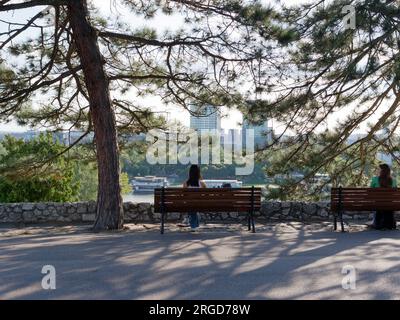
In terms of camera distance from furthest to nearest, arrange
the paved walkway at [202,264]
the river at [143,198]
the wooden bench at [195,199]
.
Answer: the river at [143,198] < the wooden bench at [195,199] < the paved walkway at [202,264]

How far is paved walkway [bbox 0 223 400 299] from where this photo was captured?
6023 mm

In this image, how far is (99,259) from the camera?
305 inches

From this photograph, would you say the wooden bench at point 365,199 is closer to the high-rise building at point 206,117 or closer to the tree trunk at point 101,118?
the high-rise building at point 206,117

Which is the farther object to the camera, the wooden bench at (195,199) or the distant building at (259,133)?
the distant building at (259,133)

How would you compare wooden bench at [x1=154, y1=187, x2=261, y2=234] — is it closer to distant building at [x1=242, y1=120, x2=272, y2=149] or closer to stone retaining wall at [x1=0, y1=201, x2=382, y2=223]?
stone retaining wall at [x1=0, y1=201, x2=382, y2=223]

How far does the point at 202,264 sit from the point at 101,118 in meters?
5.17

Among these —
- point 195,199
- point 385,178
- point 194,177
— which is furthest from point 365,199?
point 194,177

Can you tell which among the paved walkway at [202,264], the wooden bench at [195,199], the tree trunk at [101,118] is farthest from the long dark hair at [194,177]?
the tree trunk at [101,118]

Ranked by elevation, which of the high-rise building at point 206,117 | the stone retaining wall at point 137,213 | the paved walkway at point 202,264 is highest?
the high-rise building at point 206,117

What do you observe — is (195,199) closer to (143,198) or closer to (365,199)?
(365,199)

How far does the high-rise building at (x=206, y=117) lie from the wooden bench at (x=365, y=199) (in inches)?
141

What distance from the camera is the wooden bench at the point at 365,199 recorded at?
35.1 feet

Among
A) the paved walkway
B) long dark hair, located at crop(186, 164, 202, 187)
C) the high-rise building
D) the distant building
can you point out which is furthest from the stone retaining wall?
the high-rise building
